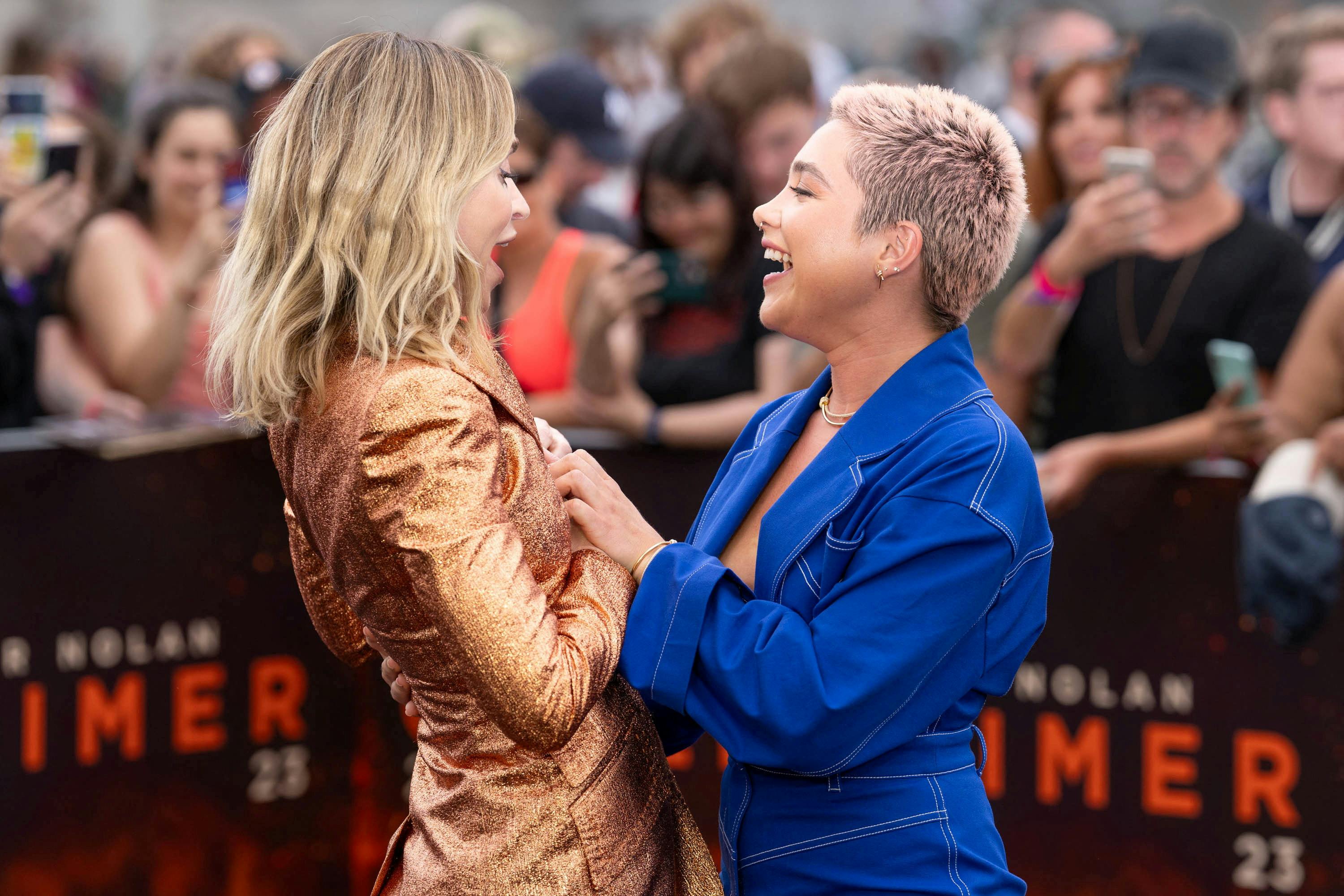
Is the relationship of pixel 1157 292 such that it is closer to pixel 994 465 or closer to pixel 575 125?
pixel 994 465

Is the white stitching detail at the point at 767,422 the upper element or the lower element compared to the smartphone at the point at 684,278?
upper

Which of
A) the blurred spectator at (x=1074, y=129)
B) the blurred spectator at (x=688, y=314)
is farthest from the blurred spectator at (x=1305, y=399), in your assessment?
Result: the blurred spectator at (x=688, y=314)

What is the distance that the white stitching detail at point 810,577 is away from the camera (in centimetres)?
204

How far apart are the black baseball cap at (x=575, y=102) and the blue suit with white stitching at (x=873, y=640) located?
152 inches

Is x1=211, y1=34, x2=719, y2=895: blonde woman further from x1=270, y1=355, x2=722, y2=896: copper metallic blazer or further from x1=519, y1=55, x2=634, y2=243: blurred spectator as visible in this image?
x1=519, y1=55, x2=634, y2=243: blurred spectator

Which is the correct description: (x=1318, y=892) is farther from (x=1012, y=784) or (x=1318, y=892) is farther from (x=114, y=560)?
(x=114, y=560)

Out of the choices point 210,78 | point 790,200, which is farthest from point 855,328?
point 210,78

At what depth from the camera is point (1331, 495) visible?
3.47m

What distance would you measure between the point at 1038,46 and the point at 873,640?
21.4 feet

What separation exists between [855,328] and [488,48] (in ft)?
14.9

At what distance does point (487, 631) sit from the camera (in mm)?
1753

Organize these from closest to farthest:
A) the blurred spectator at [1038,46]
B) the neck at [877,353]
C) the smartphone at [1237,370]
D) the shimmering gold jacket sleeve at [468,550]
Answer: the shimmering gold jacket sleeve at [468,550], the neck at [877,353], the smartphone at [1237,370], the blurred spectator at [1038,46]

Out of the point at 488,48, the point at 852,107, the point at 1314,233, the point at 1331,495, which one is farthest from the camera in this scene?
the point at 488,48

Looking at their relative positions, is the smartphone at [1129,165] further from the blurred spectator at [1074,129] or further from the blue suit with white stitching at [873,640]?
the blue suit with white stitching at [873,640]
